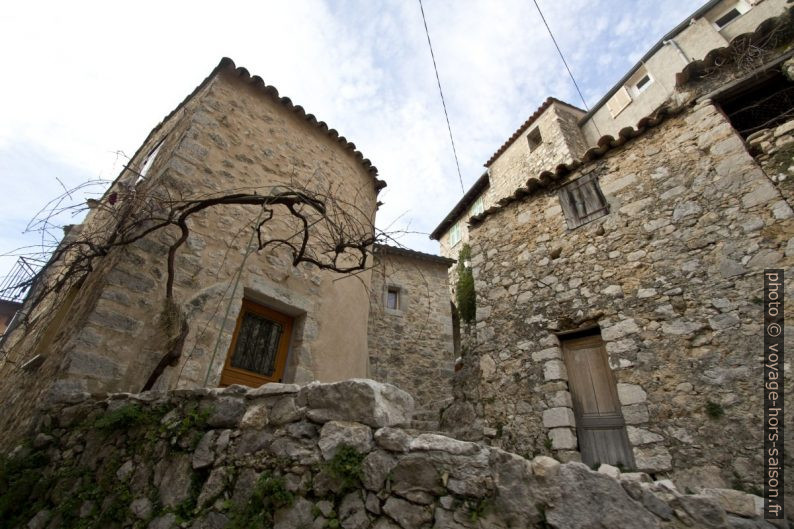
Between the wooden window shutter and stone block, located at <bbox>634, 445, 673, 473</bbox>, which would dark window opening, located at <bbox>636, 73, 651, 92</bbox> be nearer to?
the wooden window shutter

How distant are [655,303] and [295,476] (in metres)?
3.86

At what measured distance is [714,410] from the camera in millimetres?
3148

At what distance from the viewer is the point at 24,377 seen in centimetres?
381

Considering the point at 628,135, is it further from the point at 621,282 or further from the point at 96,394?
the point at 96,394

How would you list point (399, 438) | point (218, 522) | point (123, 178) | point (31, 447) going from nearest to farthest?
point (399, 438) < point (218, 522) < point (31, 447) < point (123, 178)

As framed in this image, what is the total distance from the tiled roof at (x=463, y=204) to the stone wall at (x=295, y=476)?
1196 cm

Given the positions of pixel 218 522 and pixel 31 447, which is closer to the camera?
pixel 218 522

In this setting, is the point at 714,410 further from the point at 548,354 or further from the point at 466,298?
the point at 466,298

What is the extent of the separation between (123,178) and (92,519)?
6.37 m

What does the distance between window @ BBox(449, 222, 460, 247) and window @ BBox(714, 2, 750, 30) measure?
343 inches

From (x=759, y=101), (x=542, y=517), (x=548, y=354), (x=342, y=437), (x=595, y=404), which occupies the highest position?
(x=759, y=101)

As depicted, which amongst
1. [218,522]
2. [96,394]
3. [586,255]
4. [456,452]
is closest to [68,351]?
[96,394]

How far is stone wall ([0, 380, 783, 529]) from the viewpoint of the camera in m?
1.42

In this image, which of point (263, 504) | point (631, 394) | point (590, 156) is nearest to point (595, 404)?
point (631, 394)
